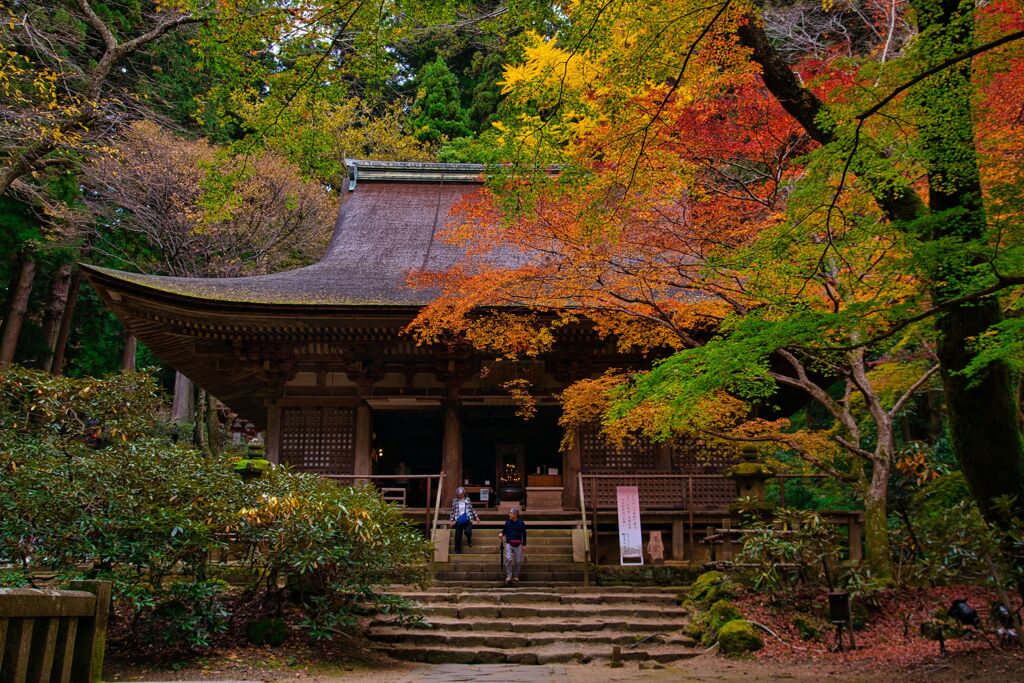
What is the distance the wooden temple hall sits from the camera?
12.5 metres

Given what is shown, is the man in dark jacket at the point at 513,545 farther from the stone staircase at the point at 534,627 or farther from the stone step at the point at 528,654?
the stone step at the point at 528,654

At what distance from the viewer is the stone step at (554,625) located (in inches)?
370

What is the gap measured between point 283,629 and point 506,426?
10.6 m

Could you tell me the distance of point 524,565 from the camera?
11719 millimetres

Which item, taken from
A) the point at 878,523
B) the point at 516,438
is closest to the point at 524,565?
the point at 878,523

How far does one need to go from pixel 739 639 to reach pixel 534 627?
8.12 feet

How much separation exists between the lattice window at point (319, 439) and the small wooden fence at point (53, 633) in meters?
10.6

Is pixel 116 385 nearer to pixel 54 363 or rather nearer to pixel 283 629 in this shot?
pixel 283 629

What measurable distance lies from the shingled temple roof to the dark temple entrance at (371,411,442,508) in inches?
137

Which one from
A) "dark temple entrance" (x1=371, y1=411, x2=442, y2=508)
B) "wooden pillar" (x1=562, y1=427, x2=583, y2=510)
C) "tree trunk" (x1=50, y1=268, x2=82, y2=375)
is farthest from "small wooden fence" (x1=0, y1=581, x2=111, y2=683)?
"tree trunk" (x1=50, y1=268, x2=82, y2=375)

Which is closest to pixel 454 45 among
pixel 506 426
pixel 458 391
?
pixel 506 426

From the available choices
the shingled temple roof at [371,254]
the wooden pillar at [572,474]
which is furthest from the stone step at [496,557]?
the shingled temple roof at [371,254]

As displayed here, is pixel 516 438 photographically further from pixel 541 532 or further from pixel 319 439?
pixel 319 439

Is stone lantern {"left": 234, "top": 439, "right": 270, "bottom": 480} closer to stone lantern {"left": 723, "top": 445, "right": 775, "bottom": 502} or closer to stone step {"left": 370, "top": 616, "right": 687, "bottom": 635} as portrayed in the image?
stone step {"left": 370, "top": 616, "right": 687, "bottom": 635}
